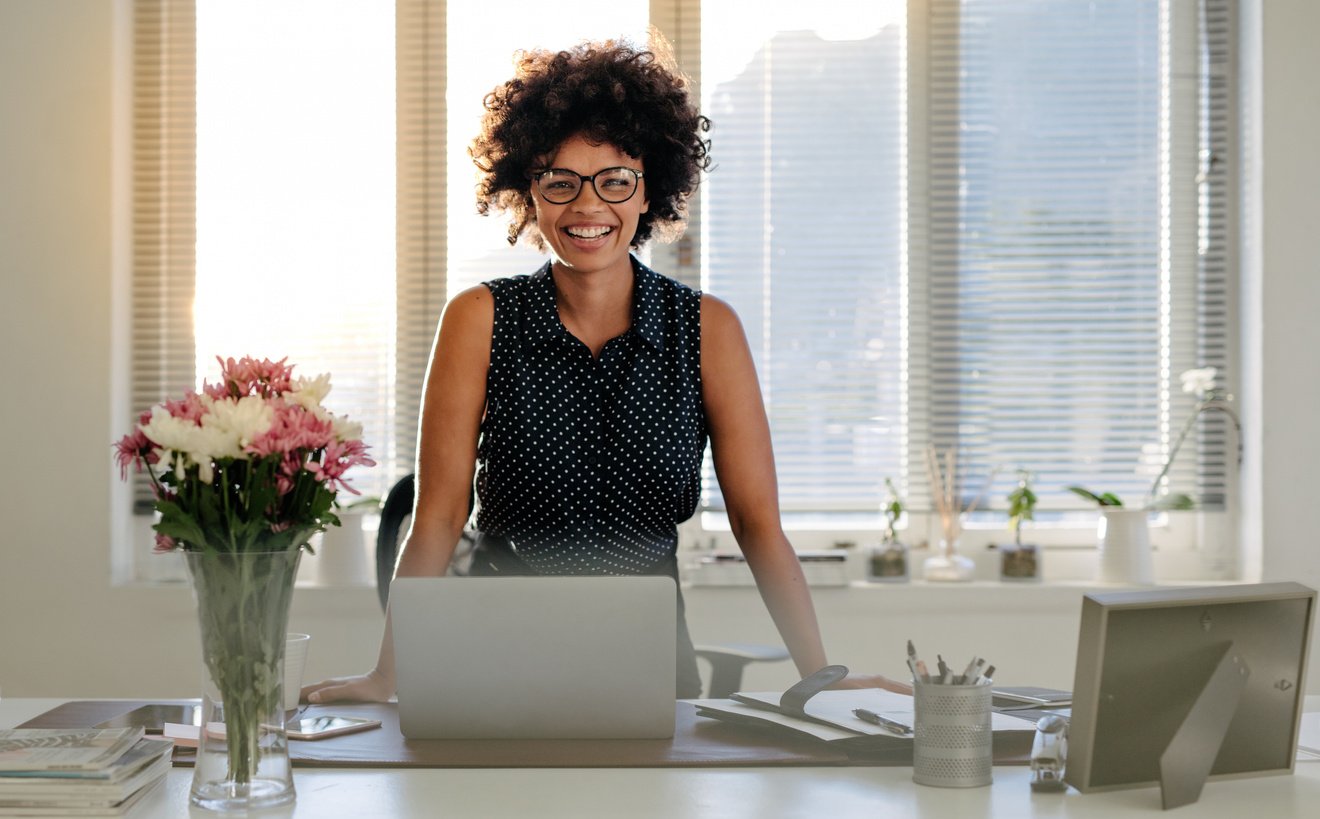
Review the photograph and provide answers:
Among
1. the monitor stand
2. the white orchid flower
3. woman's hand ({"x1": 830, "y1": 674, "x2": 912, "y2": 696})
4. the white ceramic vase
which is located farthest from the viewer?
the white orchid flower

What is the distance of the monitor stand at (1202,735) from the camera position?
1274mm

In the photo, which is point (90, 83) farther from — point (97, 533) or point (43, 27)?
point (97, 533)

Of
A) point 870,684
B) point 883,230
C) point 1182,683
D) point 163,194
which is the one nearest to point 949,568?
point 883,230

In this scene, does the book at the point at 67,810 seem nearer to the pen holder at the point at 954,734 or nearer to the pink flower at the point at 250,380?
the pink flower at the point at 250,380

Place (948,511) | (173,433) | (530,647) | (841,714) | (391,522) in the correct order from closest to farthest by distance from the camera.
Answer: (173,433)
(530,647)
(841,714)
(391,522)
(948,511)

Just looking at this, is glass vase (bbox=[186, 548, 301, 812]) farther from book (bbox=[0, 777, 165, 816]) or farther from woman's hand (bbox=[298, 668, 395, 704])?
woman's hand (bbox=[298, 668, 395, 704])

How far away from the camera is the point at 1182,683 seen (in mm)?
1320

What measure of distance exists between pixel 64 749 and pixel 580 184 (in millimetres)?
1177

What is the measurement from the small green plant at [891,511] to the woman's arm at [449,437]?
5.76 feet

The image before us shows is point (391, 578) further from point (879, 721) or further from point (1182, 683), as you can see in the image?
point (1182, 683)

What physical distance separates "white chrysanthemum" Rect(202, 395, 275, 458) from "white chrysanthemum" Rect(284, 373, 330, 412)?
0.05 m

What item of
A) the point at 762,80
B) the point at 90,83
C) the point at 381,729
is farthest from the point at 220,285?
the point at 381,729

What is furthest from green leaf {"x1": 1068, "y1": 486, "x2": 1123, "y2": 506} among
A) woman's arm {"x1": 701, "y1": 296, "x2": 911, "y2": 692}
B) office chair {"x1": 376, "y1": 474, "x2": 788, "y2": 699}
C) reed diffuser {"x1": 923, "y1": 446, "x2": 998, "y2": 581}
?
woman's arm {"x1": 701, "y1": 296, "x2": 911, "y2": 692}

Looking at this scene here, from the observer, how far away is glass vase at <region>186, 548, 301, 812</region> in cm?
120
